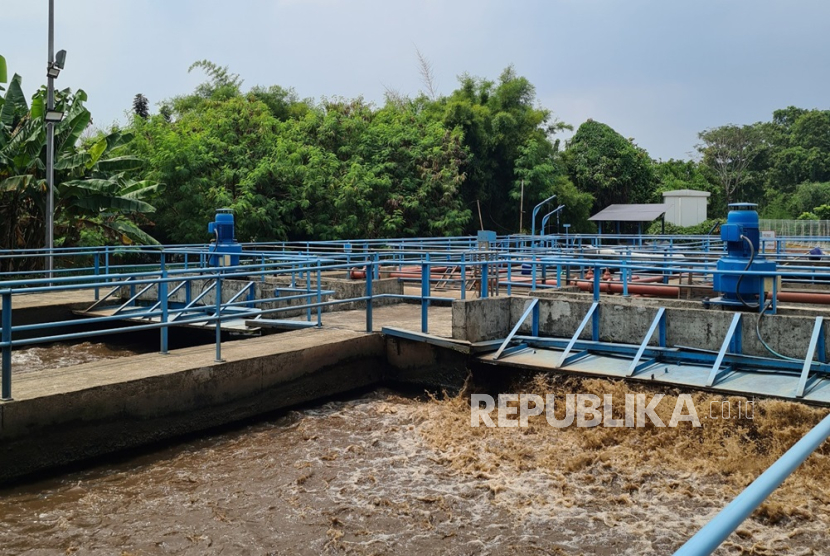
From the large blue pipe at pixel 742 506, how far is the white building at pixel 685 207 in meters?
51.4

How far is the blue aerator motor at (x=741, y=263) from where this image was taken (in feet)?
32.7

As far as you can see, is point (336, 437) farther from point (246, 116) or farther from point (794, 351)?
point (246, 116)

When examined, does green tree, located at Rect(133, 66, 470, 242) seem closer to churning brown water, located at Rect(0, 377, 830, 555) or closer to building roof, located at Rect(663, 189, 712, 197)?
churning brown water, located at Rect(0, 377, 830, 555)

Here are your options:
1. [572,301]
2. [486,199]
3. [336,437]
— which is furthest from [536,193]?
[336,437]

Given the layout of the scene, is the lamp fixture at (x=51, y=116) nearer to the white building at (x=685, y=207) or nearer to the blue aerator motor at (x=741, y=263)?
the blue aerator motor at (x=741, y=263)

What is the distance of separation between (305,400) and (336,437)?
148 centimetres

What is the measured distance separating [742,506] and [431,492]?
6216 mm

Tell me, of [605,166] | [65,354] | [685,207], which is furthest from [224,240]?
[685,207]

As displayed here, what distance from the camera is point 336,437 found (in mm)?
9180

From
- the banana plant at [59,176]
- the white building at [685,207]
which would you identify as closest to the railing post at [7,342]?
the banana plant at [59,176]

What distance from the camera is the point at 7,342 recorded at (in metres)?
7.12

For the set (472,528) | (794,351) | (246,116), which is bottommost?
(472,528)

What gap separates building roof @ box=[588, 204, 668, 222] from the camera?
3922 cm

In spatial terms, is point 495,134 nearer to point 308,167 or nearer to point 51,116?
point 308,167
